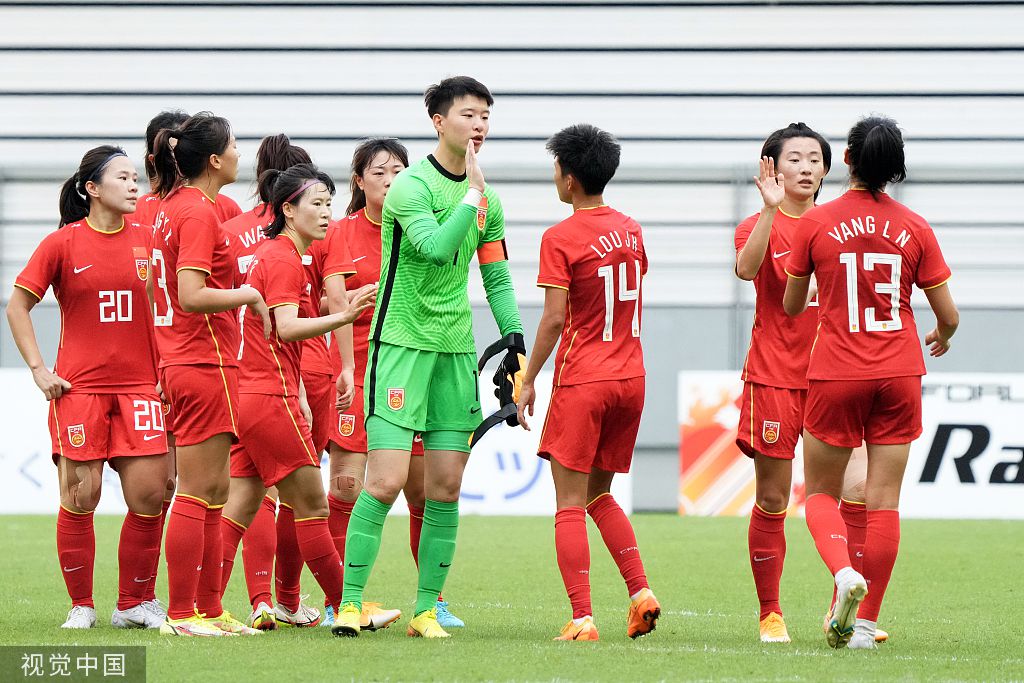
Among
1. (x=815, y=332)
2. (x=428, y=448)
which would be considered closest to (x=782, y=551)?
(x=815, y=332)

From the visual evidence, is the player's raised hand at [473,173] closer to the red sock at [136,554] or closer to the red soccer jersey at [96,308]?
the red soccer jersey at [96,308]

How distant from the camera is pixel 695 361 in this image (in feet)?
57.4

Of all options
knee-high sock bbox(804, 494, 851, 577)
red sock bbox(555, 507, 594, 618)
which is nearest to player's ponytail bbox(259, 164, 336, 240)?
red sock bbox(555, 507, 594, 618)

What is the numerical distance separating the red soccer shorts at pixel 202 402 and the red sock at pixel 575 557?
1.45m

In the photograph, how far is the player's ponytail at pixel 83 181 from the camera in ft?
20.0

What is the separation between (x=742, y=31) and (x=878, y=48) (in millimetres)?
1825

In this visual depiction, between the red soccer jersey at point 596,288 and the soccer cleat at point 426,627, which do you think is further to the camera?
the red soccer jersey at point 596,288

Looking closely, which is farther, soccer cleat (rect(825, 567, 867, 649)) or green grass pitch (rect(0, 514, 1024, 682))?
soccer cleat (rect(825, 567, 867, 649))

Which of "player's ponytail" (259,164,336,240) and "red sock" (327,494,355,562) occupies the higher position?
"player's ponytail" (259,164,336,240)

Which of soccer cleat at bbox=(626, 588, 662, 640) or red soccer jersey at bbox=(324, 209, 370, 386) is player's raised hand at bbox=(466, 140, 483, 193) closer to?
red soccer jersey at bbox=(324, 209, 370, 386)

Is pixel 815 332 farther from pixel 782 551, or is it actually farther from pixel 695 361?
pixel 695 361

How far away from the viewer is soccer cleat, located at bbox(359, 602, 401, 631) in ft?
19.0

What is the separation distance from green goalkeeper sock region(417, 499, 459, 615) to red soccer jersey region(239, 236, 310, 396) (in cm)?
86

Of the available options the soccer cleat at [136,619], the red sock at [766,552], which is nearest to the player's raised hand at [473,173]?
the red sock at [766,552]
